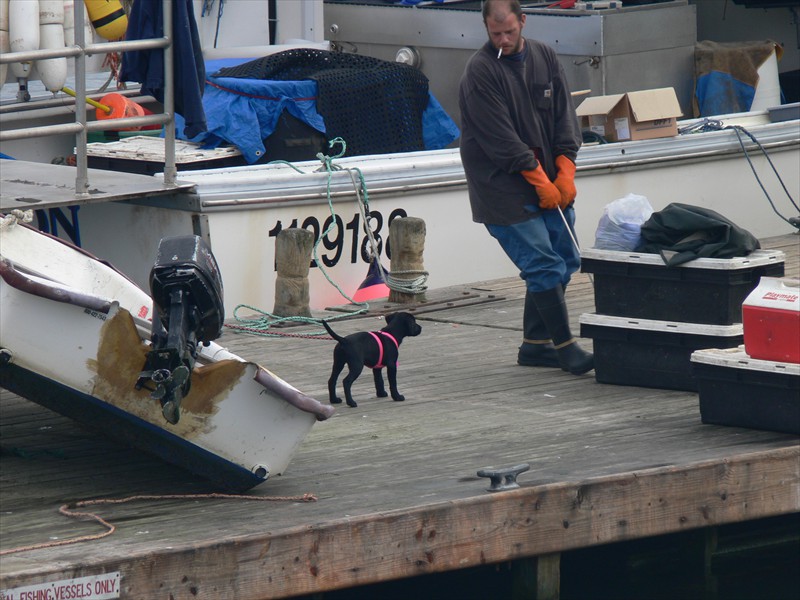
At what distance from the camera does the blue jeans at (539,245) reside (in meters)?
6.73

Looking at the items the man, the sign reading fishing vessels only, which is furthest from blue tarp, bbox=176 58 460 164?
the sign reading fishing vessels only

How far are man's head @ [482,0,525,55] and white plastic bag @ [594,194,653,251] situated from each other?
86 centimetres

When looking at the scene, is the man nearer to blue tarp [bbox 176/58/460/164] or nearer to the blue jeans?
the blue jeans

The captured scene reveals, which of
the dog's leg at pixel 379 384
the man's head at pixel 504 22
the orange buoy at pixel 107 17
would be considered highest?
the orange buoy at pixel 107 17

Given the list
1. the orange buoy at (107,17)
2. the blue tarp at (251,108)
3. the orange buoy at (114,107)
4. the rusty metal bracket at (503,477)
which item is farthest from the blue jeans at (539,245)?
the orange buoy at (107,17)

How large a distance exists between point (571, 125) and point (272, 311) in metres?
2.79

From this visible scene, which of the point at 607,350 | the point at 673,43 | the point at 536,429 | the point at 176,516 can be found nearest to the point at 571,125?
the point at 607,350

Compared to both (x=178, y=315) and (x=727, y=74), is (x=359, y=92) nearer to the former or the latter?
(x=727, y=74)

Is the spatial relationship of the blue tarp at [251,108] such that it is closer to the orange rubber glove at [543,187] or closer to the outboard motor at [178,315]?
the orange rubber glove at [543,187]

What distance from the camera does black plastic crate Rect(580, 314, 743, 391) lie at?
6.29 metres

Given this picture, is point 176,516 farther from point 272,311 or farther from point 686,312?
point 272,311

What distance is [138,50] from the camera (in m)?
8.37

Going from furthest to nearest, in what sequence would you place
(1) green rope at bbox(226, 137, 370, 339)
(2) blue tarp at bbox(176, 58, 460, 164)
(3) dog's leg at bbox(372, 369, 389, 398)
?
(2) blue tarp at bbox(176, 58, 460, 164)
(1) green rope at bbox(226, 137, 370, 339)
(3) dog's leg at bbox(372, 369, 389, 398)

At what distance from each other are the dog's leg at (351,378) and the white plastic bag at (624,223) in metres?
1.27
